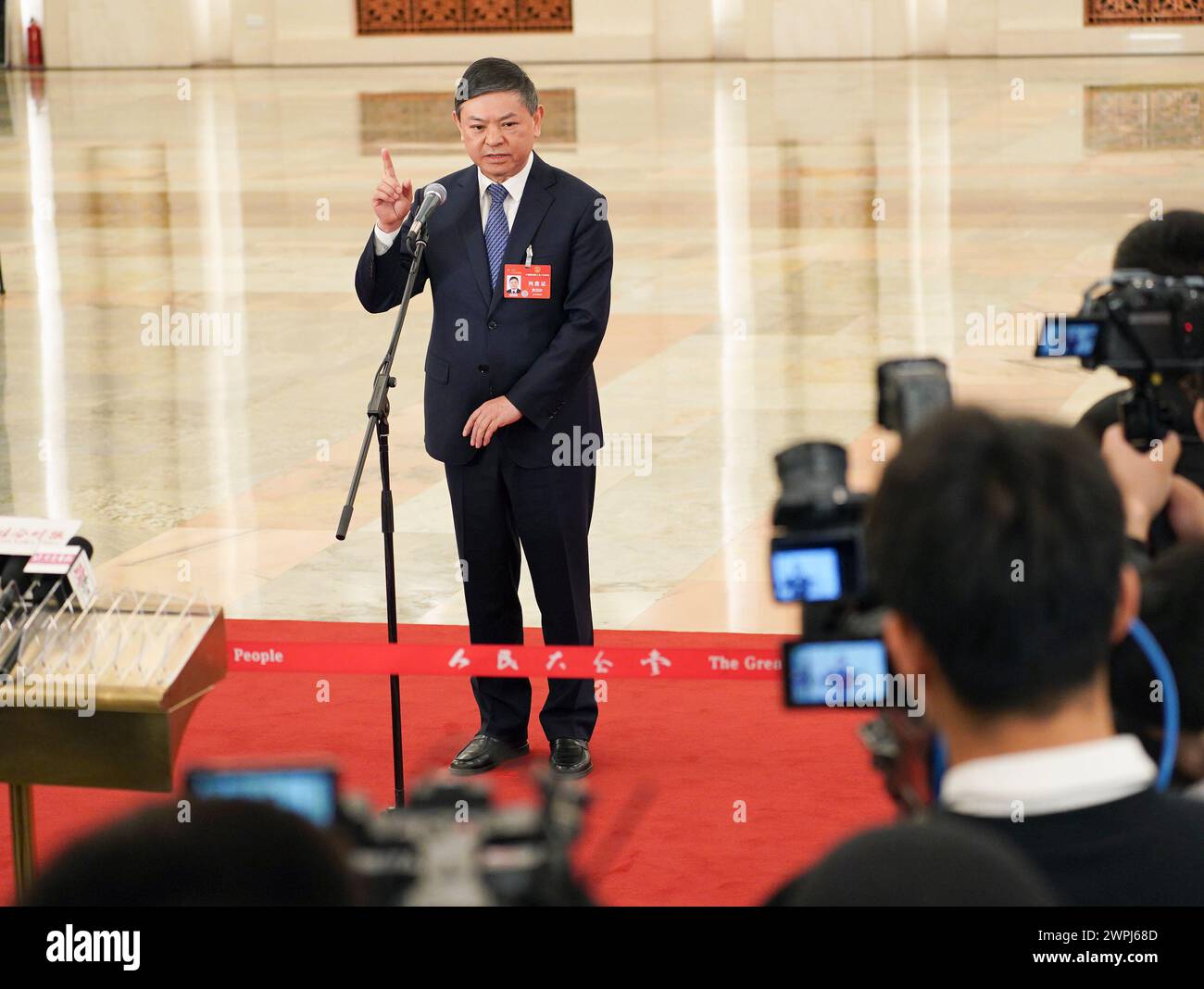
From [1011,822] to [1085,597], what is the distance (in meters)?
0.22

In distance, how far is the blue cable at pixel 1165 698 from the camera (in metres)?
2.02

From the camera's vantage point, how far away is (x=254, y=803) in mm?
1341

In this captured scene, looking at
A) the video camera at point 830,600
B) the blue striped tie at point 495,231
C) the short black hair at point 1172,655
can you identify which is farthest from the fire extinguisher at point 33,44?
the short black hair at point 1172,655

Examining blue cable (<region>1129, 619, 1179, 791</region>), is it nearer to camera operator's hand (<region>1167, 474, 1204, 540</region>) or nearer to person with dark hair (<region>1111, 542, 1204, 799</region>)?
person with dark hair (<region>1111, 542, 1204, 799</region>)

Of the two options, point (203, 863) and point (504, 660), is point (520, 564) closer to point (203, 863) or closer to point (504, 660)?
point (504, 660)

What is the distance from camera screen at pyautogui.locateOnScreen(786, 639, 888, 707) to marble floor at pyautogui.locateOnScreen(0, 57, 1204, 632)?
17.8 inches

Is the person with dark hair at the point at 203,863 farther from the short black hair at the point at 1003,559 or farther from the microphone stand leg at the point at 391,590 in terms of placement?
the microphone stand leg at the point at 391,590

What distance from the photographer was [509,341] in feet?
16.2

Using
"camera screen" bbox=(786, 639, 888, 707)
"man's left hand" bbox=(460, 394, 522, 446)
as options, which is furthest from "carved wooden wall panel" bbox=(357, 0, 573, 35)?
"camera screen" bbox=(786, 639, 888, 707)

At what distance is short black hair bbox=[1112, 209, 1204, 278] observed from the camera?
3672 millimetres

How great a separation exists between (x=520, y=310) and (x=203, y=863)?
12.2 feet

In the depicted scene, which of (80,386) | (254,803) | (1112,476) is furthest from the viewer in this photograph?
(80,386)
